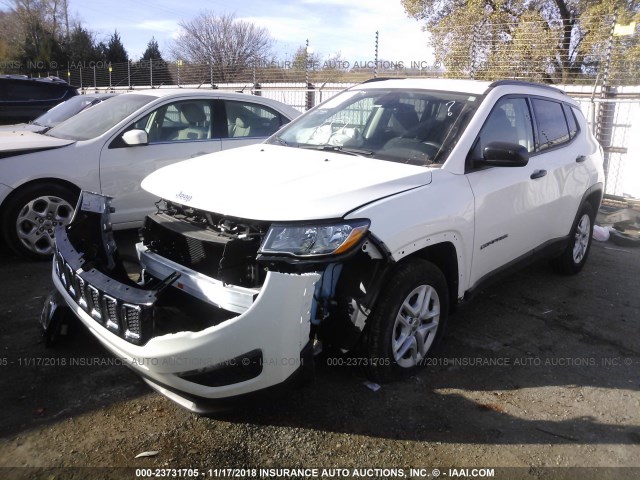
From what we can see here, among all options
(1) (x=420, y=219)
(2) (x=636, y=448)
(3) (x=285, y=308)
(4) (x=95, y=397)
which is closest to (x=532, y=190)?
(1) (x=420, y=219)

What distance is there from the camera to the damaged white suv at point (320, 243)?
2545mm

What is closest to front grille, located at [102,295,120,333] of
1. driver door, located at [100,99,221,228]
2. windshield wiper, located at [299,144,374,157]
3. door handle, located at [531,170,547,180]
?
windshield wiper, located at [299,144,374,157]

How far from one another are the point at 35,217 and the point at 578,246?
17.8 feet

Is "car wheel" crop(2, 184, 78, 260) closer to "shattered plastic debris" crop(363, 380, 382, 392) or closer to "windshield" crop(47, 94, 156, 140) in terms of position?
"windshield" crop(47, 94, 156, 140)

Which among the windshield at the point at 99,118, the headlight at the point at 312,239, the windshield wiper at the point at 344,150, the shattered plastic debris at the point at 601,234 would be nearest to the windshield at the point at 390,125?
the windshield wiper at the point at 344,150

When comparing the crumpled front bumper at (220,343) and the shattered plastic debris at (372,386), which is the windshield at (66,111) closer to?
the crumpled front bumper at (220,343)

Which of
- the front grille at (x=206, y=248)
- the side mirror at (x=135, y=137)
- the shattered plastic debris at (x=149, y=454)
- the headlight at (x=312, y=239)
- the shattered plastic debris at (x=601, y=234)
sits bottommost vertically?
the shattered plastic debris at (x=149, y=454)

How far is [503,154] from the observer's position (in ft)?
11.3

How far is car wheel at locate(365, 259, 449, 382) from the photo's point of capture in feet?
9.72

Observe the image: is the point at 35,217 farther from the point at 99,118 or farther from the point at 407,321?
the point at 407,321

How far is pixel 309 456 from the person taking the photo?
2.65 meters

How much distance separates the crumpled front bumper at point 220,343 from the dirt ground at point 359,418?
24 cm

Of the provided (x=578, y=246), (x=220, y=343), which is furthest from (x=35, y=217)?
(x=578, y=246)

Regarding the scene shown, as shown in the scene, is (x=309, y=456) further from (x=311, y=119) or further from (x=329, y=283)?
(x=311, y=119)
